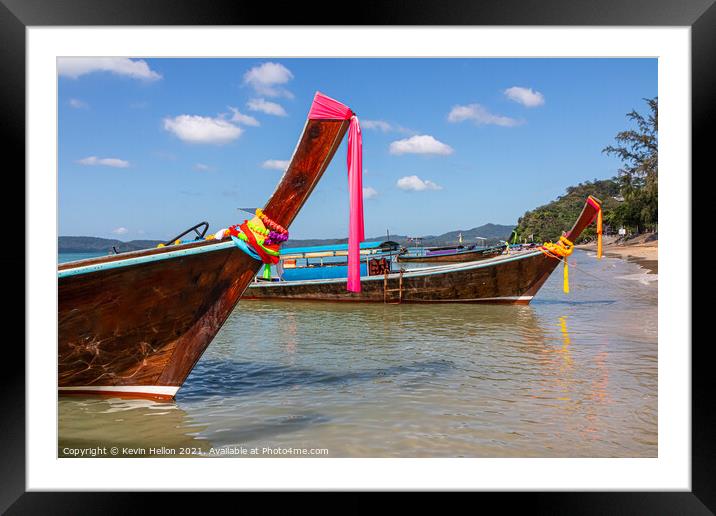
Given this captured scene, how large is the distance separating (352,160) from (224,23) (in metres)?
1.40

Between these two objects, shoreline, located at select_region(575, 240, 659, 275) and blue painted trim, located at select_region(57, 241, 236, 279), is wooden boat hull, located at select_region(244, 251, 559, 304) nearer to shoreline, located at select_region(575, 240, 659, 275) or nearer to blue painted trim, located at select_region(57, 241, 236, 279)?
blue painted trim, located at select_region(57, 241, 236, 279)

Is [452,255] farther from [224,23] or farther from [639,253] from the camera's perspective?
[224,23]

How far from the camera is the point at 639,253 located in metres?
25.5

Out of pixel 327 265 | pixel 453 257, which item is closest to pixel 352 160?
pixel 327 265

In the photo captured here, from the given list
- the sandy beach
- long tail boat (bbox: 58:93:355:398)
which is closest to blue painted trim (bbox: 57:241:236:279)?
long tail boat (bbox: 58:93:355:398)

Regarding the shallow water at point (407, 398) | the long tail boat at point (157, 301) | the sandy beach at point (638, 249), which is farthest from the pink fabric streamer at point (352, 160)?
the sandy beach at point (638, 249)

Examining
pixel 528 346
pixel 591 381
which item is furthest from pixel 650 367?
pixel 528 346

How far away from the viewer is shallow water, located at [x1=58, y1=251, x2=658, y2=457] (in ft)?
13.0

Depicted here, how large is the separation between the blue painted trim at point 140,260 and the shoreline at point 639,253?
61.8ft

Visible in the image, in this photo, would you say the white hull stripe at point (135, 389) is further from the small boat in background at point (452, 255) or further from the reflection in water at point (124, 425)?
the small boat in background at point (452, 255)

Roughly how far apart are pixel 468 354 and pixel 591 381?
1.87 metres

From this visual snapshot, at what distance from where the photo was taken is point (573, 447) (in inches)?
155

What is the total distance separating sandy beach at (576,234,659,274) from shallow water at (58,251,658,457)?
1529 cm

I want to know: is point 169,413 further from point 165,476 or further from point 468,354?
point 468,354
